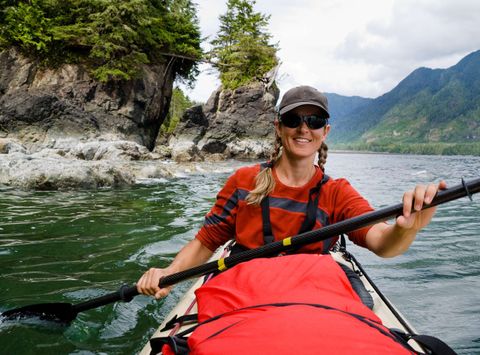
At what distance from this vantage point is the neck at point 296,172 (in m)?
2.82

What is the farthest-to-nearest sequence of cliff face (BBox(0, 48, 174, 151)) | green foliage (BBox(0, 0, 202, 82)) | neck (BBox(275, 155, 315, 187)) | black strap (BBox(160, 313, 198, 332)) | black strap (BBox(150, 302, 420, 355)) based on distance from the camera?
1. green foliage (BBox(0, 0, 202, 82))
2. cliff face (BBox(0, 48, 174, 151))
3. neck (BBox(275, 155, 315, 187))
4. black strap (BBox(160, 313, 198, 332))
5. black strap (BBox(150, 302, 420, 355))

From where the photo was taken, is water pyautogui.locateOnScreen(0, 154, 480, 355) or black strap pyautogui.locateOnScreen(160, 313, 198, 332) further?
water pyautogui.locateOnScreen(0, 154, 480, 355)

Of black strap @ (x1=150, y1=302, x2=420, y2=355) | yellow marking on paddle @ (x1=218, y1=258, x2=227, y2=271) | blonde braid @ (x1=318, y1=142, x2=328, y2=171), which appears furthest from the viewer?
blonde braid @ (x1=318, y1=142, x2=328, y2=171)

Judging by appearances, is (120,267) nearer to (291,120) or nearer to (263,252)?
(263,252)

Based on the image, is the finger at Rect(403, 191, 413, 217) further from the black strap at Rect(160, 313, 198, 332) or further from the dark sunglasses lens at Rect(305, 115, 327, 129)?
the black strap at Rect(160, 313, 198, 332)

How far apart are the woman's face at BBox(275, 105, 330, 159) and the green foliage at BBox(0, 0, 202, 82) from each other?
22.8 metres

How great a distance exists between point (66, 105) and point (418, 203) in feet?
79.3

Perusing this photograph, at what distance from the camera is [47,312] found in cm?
330

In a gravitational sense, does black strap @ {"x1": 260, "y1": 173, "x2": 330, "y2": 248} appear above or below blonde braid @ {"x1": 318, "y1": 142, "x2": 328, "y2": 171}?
below

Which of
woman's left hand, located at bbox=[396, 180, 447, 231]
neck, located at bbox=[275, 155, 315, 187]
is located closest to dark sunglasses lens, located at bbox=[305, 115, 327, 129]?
neck, located at bbox=[275, 155, 315, 187]

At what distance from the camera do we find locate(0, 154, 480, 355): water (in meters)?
3.22

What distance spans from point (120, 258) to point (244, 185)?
302 cm

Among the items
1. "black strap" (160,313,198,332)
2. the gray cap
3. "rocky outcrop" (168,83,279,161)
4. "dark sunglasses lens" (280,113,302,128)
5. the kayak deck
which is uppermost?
"rocky outcrop" (168,83,279,161)

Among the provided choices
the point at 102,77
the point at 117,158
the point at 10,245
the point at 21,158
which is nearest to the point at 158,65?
the point at 102,77
